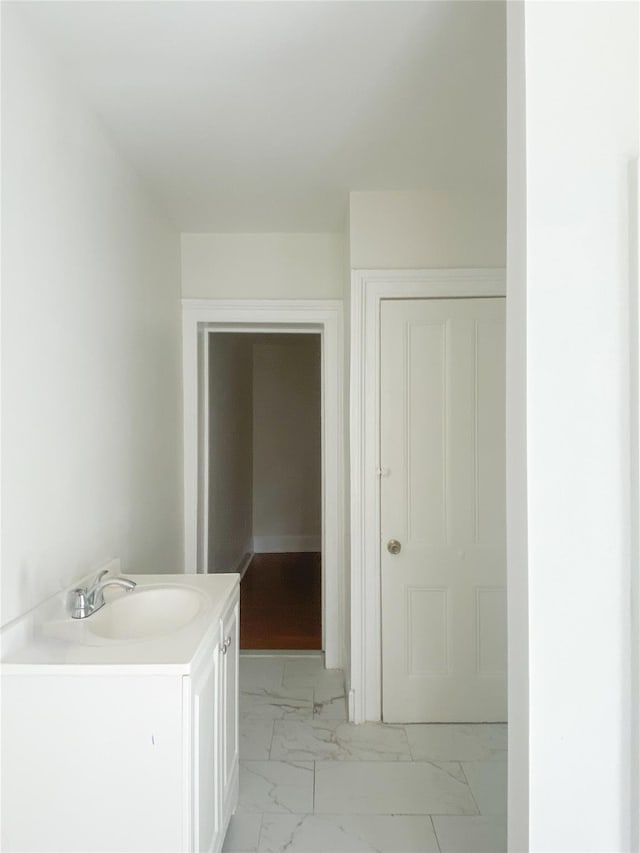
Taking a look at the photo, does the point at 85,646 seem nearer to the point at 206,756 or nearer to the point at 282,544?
the point at 206,756

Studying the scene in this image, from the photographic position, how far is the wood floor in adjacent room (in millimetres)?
3859

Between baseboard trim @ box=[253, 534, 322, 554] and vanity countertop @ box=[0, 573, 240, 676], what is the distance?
4.86m

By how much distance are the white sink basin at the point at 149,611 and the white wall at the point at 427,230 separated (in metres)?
1.70

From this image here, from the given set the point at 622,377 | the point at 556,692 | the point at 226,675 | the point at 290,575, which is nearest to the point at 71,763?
the point at 226,675

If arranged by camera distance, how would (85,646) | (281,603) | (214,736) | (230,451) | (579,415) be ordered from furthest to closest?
(230,451) < (281,603) < (214,736) < (85,646) < (579,415)

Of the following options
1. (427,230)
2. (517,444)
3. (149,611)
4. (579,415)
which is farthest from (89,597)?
(427,230)

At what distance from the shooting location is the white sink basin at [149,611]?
181 cm

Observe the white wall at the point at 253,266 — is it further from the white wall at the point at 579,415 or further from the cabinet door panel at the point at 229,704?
the white wall at the point at 579,415

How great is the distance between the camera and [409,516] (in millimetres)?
2801

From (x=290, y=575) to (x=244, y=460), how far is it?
4.02 feet

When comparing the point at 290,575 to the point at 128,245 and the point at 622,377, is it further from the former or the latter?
the point at 622,377

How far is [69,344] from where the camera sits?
5.86 ft

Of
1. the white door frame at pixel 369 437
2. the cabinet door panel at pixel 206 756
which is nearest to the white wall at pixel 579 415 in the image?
the cabinet door panel at pixel 206 756

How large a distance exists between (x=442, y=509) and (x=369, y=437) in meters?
0.49
